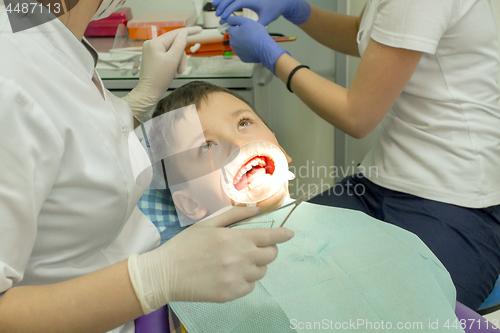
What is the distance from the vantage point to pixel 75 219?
0.67 meters

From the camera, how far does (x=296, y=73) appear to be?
4.29ft

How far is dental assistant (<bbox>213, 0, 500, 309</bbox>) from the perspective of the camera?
3.40 ft

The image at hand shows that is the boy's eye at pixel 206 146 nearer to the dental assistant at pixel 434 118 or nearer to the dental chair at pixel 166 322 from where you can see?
the dental chair at pixel 166 322

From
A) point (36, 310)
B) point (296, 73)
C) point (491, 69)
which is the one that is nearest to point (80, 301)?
point (36, 310)

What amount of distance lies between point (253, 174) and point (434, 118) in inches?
25.9

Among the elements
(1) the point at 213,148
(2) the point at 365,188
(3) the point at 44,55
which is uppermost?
(3) the point at 44,55

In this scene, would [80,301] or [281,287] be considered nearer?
[80,301]

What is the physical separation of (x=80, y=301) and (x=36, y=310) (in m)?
0.06

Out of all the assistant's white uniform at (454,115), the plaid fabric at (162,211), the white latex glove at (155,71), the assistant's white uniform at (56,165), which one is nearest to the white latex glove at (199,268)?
the assistant's white uniform at (56,165)

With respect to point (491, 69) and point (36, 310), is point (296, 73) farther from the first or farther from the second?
point (36, 310)
